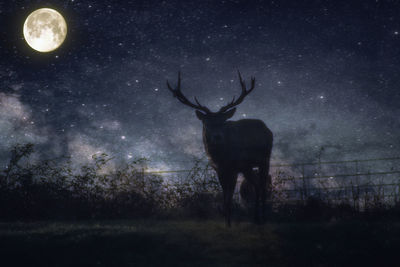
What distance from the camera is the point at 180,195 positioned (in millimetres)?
9586

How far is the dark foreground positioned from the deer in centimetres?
162

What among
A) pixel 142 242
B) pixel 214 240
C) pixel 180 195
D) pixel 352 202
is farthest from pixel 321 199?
pixel 142 242

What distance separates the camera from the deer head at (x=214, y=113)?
23.7ft

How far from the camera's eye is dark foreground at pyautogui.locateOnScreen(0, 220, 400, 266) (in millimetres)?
4031

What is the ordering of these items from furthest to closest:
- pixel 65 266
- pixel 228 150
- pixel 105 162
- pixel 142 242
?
1. pixel 105 162
2. pixel 228 150
3. pixel 142 242
4. pixel 65 266

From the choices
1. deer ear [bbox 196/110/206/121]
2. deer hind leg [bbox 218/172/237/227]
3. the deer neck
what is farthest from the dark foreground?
deer ear [bbox 196/110/206/121]

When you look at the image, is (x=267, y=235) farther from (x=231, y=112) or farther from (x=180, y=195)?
(x=180, y=195)

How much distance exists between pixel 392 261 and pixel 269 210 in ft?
17.5

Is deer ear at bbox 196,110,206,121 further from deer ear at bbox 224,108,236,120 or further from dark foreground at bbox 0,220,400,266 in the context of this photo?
dark foreground at bbox 0,220,400,266

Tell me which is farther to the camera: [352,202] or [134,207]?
[134,207]

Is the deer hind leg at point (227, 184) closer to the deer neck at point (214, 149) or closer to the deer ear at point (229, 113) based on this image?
the deer neck at point (214, 149)

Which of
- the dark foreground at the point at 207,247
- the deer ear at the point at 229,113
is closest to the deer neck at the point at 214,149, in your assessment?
the deer ear at the point at 229,113

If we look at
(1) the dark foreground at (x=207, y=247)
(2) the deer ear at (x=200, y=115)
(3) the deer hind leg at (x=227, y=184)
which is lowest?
(1) the dark foreground at (x=207, y=247)

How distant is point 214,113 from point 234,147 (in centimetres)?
92
